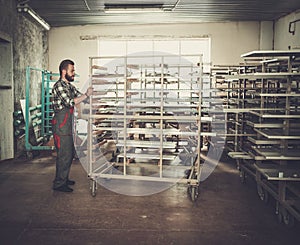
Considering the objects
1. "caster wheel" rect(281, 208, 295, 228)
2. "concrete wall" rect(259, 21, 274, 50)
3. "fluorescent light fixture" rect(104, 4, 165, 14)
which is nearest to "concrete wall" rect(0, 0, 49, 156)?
"fluorescent light fixture" rect(104, 4, 165, 14)

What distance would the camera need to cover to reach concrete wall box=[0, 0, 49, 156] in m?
6.51

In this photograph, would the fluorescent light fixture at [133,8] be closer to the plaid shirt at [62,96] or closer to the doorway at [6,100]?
the doorway at [6,100]

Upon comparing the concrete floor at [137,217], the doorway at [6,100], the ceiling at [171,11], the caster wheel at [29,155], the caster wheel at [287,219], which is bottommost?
the concrete floor at [137,217]

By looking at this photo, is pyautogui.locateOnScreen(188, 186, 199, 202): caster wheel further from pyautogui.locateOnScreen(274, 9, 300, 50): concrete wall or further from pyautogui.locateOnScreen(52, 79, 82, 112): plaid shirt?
pyautogui.locateOnScreen(274, 9, 300, 50): concrete wall

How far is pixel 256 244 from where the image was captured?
10.5 ft

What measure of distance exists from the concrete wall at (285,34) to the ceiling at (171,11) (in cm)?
14

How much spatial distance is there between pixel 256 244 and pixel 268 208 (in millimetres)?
1026

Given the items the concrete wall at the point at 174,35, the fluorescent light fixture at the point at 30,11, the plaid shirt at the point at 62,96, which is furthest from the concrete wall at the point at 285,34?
the fluorescent light fixture at the point at 30,11

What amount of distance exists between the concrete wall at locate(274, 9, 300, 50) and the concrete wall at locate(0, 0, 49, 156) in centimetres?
541

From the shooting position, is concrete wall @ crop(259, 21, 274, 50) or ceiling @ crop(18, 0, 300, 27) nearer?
ceiling @ crop(18, 0, 300, 27)

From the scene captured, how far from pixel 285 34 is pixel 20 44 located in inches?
225

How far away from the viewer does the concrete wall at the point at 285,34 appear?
306 inches

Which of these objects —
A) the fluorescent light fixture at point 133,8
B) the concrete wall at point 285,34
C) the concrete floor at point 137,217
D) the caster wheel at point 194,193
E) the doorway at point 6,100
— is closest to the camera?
the concrete floor at point 137,217

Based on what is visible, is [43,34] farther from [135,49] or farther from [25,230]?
[25,230]
